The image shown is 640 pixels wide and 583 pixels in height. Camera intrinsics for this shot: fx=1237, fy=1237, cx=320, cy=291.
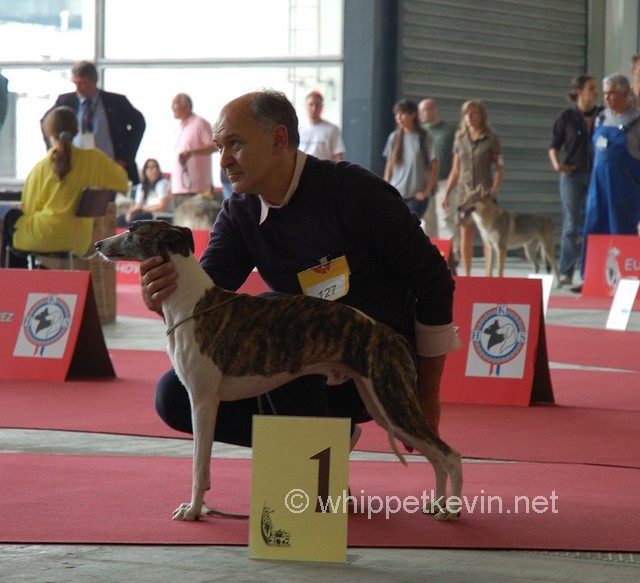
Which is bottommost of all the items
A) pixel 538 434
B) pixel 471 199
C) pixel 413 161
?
pixel 538 434

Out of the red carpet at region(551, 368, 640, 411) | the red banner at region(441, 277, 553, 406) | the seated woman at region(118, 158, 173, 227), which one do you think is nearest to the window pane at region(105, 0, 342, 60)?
the seated woman at region(118, 158, 173, 227)

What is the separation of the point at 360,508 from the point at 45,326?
3.14 meters

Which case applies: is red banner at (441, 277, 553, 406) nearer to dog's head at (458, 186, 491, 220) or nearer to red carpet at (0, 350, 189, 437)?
red carpet at (0, 350, 189, 437)

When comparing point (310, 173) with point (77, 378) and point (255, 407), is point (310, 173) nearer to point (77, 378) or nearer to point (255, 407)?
point (255, 407)

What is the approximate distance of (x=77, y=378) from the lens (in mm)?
5922

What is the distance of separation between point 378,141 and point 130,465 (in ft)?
38.0

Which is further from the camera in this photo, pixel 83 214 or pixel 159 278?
pixel 83 214

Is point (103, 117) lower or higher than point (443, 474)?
higher

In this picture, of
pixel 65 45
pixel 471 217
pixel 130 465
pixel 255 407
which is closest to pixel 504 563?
pixel 255 407

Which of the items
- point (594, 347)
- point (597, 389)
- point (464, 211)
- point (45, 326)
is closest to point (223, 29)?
point (464, 211)

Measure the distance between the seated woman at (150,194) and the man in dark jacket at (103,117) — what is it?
4.76 m

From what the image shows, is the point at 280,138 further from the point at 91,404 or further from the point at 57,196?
the point at 57,196

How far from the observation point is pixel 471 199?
11594 millimetres

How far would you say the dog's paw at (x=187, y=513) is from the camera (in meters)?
3.01
